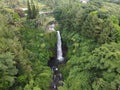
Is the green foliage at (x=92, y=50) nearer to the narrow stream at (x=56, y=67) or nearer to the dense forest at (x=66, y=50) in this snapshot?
the dense forest at (x=66, y=50)

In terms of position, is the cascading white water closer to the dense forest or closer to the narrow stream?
the narrow stream

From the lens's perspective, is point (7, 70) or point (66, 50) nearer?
point (7, 70)

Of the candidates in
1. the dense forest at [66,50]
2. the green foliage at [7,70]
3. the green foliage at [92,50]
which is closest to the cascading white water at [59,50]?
the dense forest at [66,50]

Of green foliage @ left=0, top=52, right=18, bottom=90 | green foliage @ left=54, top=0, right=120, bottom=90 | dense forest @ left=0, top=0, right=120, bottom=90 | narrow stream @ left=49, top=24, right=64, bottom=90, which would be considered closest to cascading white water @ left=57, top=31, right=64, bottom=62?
narrow stream @ left=49, top=24, right=64, bottom=90

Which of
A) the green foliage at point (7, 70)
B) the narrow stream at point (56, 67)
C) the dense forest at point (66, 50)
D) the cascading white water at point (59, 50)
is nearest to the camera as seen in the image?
the green foliage at point (7, 70)

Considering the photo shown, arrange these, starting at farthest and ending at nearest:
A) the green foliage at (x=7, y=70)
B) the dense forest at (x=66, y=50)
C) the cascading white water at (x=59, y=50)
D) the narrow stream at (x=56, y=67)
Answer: the cascading white water at (x=59, y=50) < the narrow stream at (x=56, y=67) < the dense forest at (x=66, y=50) < the green foliage at (x=7, y=70)

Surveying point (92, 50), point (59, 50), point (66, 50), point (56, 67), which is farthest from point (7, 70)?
point (66, 50)

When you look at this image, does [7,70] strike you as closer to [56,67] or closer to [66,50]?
[56,67]

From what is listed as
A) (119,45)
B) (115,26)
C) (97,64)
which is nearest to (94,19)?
(115,26)

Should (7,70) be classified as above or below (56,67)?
above
